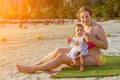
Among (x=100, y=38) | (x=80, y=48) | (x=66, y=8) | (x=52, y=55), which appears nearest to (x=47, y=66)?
(x=52, y=55)

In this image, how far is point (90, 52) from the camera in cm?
782

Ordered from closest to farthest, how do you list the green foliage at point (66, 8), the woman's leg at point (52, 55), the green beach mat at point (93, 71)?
the green beach mat at point (93, 71)
the woman's leg at point (52, 55)
the green foliage at point (66, 8)

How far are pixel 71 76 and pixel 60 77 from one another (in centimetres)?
22

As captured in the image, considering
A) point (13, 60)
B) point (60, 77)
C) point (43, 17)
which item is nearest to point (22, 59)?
point (13, 60)

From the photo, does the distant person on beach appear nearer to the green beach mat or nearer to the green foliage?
the green beach mat

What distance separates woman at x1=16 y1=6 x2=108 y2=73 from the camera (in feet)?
25.1

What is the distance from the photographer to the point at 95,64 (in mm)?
7906

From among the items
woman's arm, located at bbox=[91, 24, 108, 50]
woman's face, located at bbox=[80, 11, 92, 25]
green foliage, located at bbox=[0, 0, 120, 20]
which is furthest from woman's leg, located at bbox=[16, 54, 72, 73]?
green foliage, located at bbox=[0, 0, 120, 20]

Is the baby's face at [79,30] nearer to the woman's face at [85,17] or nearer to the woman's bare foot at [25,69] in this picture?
the woman's face at [85,17]

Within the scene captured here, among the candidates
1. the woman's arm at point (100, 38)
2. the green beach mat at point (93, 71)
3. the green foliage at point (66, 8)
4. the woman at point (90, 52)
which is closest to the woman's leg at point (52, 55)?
the woman at point (90, 52)

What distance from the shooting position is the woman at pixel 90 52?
7637 millimetres

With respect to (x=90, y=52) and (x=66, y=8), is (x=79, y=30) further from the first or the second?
(x=66, y=8)

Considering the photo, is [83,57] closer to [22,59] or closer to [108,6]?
[22,59]

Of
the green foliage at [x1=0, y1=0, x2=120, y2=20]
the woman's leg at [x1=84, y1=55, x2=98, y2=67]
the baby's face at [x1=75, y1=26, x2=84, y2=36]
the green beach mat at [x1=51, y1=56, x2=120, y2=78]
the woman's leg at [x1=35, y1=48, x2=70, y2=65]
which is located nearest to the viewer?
the green beach mat at [x1=51, y1=56, x2=120, y2=78]
